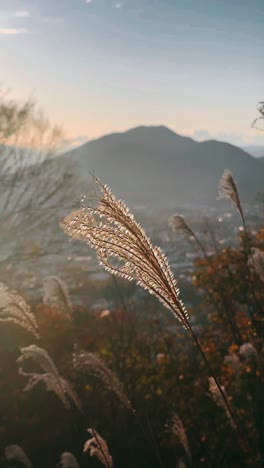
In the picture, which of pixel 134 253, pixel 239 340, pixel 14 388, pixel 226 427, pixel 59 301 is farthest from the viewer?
pixel 14 388

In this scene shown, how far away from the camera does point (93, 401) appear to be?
26.5 ft

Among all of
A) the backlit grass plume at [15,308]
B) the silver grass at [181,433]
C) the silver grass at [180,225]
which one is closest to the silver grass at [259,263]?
the silver grass at [180,225]

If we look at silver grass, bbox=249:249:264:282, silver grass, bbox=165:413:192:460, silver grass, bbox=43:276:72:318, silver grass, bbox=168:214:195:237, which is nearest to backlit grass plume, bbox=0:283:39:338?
silver grass, bbox=43:276:72:318

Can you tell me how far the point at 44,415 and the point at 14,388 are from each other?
4.07 ft

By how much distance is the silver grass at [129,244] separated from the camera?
71.6 inches

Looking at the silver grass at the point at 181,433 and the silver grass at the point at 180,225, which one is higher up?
the silver grass at the point at 180,225

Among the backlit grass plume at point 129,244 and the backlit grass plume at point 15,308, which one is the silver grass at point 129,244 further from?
the backlit grass plume at point 15,308

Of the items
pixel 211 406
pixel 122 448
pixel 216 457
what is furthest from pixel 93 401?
pixel 216 457

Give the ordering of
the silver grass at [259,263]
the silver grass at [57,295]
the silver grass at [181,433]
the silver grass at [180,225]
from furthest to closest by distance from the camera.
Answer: the silver grass at [57,295] < the silver grass at [180,225] < the silver grass at [259,263] < the silver grass at [181,433]

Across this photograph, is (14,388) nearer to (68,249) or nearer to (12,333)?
(12,333)

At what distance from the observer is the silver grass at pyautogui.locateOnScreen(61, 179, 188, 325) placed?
1818 millimetres

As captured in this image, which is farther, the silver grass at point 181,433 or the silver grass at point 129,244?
the silver grass at point 181,433

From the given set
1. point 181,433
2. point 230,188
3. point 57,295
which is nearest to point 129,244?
point 181,433

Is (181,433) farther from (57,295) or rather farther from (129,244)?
(129,244)
